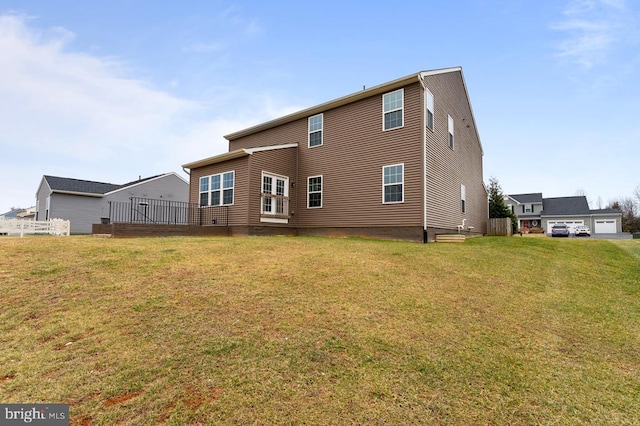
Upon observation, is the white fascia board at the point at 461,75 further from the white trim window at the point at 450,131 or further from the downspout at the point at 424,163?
the white trim window at the point at 450,131

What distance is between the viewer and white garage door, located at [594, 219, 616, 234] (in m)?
39.9

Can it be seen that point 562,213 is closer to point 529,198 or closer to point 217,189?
point 529,198

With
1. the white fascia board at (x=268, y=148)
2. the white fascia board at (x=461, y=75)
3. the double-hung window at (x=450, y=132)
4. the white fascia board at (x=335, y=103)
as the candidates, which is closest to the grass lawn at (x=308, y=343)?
the white fascia board at (x=268, y=148)

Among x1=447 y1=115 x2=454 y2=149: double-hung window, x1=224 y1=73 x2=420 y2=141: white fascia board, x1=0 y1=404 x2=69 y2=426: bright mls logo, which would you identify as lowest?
x1=0 y1=404 x2=69 y2=426: bright mls logo

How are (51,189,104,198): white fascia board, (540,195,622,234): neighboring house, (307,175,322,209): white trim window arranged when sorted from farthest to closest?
(540,195,622,234): neighboring house
(51,189,104,198): white fascia board
(307,175,322,209): white trim window

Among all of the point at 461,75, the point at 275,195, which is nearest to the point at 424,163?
the point at 275,195

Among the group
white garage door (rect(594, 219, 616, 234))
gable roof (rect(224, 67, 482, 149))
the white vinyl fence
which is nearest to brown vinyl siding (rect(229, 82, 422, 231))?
gable roof (rect(224, 67, 482, 149))

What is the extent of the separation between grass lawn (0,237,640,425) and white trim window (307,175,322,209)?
893 centimetres

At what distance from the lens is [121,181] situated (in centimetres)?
3259

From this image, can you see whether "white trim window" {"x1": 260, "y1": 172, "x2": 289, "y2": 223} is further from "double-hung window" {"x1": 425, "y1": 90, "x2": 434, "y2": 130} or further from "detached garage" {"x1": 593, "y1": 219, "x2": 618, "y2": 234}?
"detached garage" {"x1": 593, "y1": 219, "x2": 618, "y2": 234}

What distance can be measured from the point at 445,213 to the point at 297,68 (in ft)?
35.4

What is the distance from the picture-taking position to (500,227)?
21.1 metres

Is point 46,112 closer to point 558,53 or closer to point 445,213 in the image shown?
point 445,213

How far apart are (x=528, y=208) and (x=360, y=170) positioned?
45399mm
